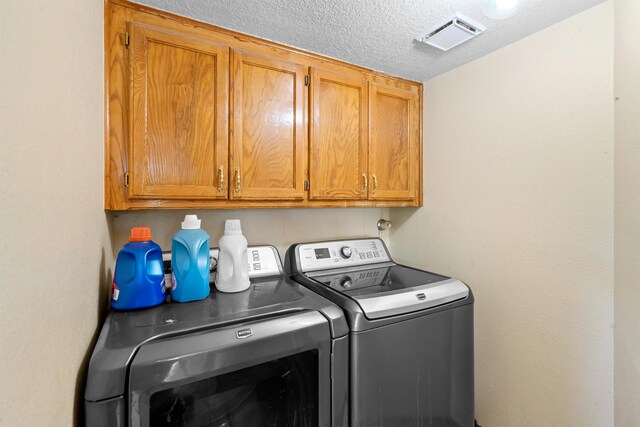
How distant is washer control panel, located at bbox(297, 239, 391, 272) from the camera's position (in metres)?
1.65

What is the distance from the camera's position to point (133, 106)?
109 cm

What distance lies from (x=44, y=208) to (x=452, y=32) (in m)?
1.60

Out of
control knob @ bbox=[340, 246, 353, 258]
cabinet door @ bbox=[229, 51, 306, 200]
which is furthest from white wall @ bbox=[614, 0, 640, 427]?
cabinet door @ bbox=[229, 51, 306, 200]

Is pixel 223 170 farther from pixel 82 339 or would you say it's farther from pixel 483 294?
pixel 483 294

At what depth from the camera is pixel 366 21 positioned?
1.21m

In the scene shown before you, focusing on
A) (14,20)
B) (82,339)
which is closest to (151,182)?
(82,339)

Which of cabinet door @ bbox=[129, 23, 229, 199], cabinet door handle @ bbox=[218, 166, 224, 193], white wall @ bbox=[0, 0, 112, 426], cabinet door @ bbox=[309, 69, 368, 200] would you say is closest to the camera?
white wall @ bbox=[0, 0, 112, 426]

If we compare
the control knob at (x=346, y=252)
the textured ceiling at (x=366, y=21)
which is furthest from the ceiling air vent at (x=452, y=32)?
the control knob at (x=346, y=252)

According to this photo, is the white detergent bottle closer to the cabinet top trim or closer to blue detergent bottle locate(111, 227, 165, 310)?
blue detergent bottle locate(111, 227, 165, 310)

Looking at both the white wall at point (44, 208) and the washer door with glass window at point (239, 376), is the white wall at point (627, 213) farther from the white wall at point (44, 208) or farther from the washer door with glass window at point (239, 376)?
the white wall at point (44, 208)

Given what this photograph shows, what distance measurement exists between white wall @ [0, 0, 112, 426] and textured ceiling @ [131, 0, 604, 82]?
0.54 metres

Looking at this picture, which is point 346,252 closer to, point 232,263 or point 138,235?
point 232,263

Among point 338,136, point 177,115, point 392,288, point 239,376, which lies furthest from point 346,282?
point 177,115

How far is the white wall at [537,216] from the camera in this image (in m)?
1.12
